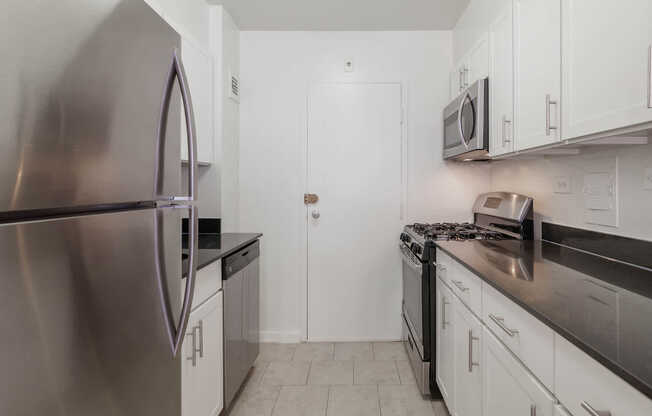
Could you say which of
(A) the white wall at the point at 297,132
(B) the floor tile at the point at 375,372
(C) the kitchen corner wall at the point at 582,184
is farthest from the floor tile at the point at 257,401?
(C) the kitchen corner wall at the point at 582,184

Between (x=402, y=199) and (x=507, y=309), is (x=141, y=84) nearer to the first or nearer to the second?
(x=507, y=309)

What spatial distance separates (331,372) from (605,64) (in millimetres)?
2241

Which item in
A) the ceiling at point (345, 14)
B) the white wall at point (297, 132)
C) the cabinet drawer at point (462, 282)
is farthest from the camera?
the white wall at point (297, 132)

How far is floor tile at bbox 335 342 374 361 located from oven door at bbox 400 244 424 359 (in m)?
0.40

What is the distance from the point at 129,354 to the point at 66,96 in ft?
1.78

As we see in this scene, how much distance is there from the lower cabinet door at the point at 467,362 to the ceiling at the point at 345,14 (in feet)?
6.97

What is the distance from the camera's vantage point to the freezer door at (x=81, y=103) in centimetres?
51

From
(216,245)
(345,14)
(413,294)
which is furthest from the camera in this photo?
(345,14)

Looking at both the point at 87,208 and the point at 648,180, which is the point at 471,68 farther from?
the point at 87,208

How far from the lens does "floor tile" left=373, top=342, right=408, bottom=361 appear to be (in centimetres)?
266

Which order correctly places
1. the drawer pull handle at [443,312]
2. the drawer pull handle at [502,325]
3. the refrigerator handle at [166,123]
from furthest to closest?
the drawer pull handle at [443,312] < the drawer pull handle at [502,325] < the refrigerator handle at [166,123]

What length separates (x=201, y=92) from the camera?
2.29 m

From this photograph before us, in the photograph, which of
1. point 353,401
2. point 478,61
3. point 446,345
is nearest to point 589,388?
point 446,345

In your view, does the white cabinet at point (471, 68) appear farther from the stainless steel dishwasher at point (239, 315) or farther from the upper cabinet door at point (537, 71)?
the stainless steel dishwasher at point (239, 315)
